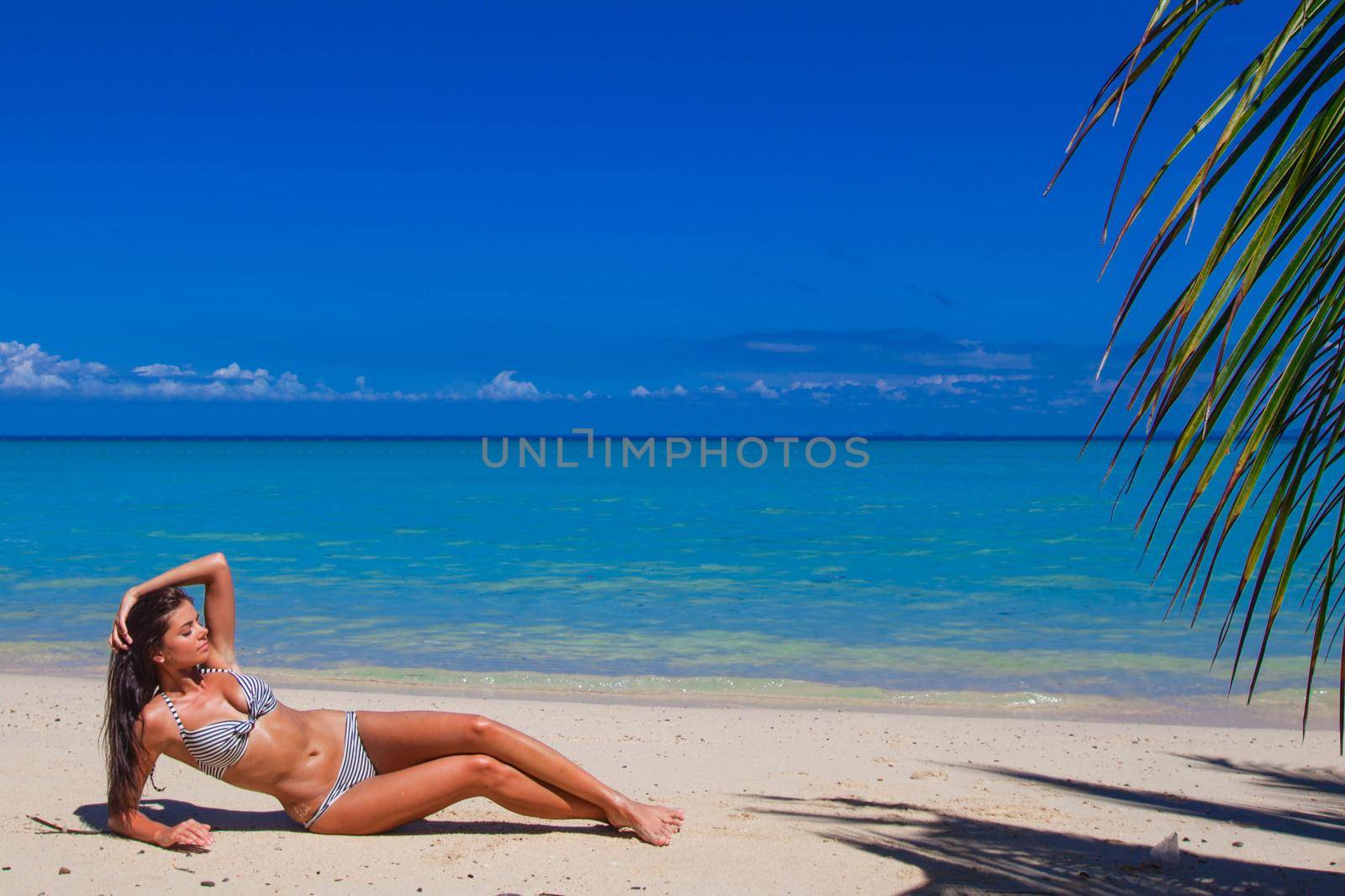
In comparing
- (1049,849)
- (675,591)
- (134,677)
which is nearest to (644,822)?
(1049,849)

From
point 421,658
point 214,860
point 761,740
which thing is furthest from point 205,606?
point 421,658

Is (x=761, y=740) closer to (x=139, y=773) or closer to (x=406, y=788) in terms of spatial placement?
(x=406, y=788)

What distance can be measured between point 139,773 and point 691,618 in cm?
846

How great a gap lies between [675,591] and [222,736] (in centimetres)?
1052

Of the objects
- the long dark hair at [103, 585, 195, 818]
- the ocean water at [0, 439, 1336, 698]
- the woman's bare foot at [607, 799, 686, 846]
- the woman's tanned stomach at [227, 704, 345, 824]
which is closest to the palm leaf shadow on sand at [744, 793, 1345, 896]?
the woman's bare foot at [607, 799, 686, 846]

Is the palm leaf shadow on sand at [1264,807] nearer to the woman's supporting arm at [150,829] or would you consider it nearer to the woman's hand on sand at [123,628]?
the woman's supporting arm at [150,829]

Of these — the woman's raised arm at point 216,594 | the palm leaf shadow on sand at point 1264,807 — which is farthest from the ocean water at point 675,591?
the woman's raised arm at point 216,594

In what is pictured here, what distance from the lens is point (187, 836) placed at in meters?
4.05

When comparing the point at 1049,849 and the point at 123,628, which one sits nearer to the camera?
the point at 123,628

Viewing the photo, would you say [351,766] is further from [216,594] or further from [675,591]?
[675,591]

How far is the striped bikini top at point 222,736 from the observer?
4.01 metres

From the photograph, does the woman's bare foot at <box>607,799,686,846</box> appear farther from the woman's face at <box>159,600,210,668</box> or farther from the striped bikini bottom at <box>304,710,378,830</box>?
the woman's face at <box>159,600,210,668</box>

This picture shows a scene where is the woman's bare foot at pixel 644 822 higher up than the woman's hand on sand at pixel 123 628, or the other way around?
the woman's hand on sand at pixel 123 628

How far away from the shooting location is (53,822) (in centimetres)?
446
